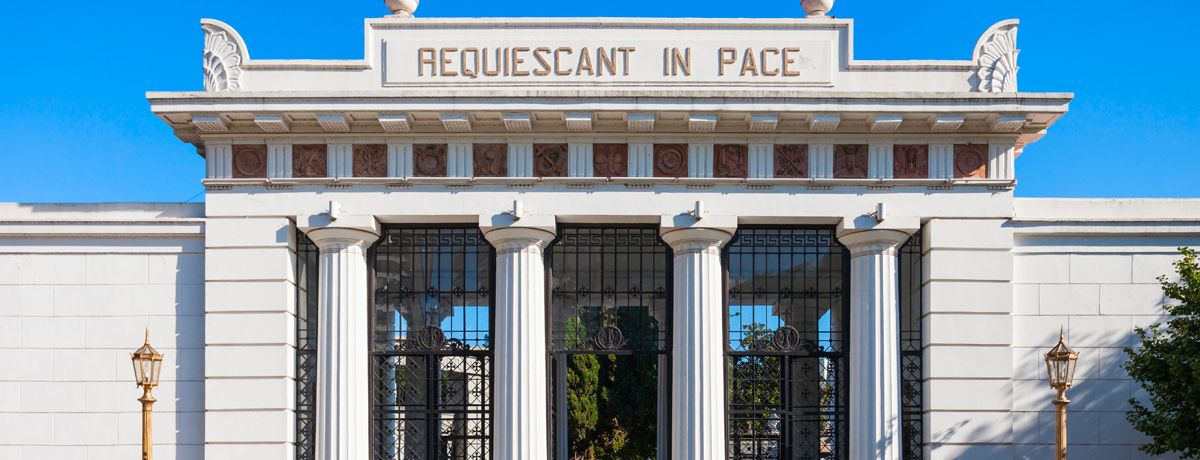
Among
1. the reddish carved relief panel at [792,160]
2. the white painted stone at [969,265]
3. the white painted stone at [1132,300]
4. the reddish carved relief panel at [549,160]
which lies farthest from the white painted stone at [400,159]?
the white painted stone at [1132,300]

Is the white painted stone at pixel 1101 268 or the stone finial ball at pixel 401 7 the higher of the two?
the stone finial ball at pixel 401 7

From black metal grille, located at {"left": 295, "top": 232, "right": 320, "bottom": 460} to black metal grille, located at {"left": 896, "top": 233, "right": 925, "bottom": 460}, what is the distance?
10.4m

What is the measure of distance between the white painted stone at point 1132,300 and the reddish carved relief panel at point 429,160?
38.8 feet

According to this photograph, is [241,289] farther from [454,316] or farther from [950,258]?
[950,258]

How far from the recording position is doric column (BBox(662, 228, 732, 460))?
880 inches

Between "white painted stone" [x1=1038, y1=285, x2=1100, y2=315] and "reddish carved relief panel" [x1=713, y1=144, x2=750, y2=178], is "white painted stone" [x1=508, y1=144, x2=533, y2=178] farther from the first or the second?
"white painted stone" [x1=1038, y1=285, x2=1100, y2=315]

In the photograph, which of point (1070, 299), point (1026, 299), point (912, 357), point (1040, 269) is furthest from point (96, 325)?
point (1070, 299)

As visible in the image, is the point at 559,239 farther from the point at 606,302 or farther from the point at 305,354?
the point at 305,354

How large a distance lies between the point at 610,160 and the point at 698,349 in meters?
3.63

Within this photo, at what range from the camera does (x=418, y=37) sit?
22859 mm

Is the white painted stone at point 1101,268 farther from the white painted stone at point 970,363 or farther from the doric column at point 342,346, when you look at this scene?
the doric column at point 342,346

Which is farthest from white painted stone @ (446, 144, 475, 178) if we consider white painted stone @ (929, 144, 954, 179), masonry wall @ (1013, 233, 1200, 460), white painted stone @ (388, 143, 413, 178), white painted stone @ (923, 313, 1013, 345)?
masonry wall @ (1013, 233, 1200, 460)

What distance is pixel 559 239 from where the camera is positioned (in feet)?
76.1

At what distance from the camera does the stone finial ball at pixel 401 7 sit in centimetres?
2311
